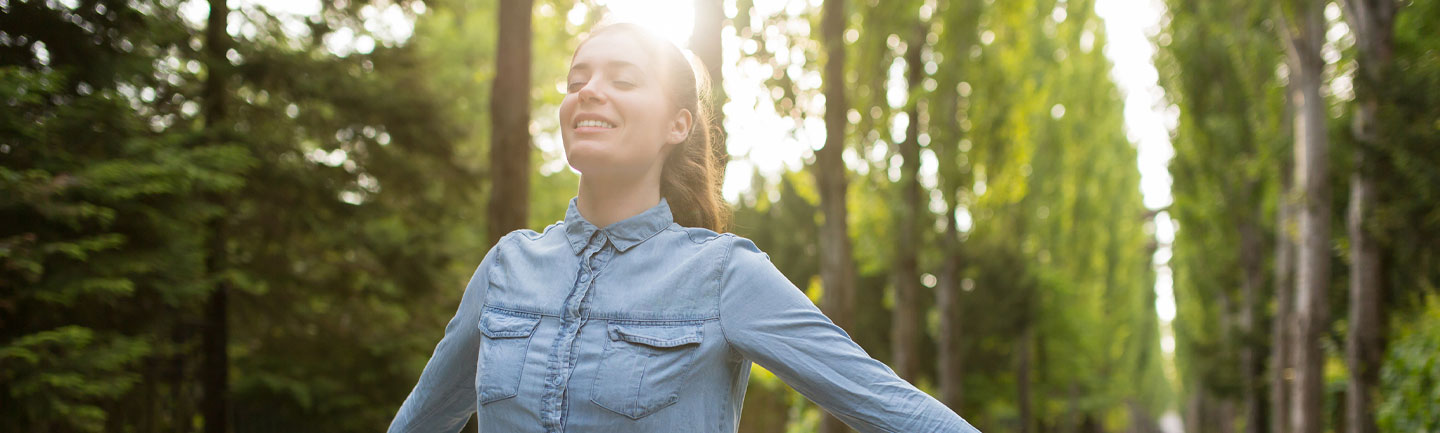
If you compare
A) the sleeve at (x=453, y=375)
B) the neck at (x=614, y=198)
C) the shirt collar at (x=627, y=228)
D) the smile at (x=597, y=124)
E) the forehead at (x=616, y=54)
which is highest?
the forehead at (x=616, y=54)

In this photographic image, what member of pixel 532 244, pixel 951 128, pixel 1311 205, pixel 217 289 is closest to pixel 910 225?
pixel 951 128

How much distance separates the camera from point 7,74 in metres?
6.59

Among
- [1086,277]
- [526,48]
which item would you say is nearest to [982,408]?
[1086,277]

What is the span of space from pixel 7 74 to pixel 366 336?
274 inches

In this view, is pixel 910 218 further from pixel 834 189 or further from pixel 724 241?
pixel 724 241

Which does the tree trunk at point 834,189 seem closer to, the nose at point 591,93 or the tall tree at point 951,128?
the tall tree at point 951,128

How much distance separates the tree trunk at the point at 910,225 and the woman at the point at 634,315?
1337 cm

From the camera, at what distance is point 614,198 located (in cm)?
162

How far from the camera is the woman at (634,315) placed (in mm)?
1413

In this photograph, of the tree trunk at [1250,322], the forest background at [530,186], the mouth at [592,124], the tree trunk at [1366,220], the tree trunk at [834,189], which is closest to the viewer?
the mouth at [592,124]

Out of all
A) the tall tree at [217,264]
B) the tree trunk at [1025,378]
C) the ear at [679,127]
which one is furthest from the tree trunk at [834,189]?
the tree trunk at [1025,378]

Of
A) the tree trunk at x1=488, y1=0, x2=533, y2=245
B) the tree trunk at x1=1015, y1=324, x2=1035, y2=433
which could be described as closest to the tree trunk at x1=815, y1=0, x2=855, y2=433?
the tree trunk at x1=488, y1=0, x2=533, y2=245

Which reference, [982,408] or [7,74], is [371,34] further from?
[982,408]

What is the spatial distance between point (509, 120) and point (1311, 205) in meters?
8.27
